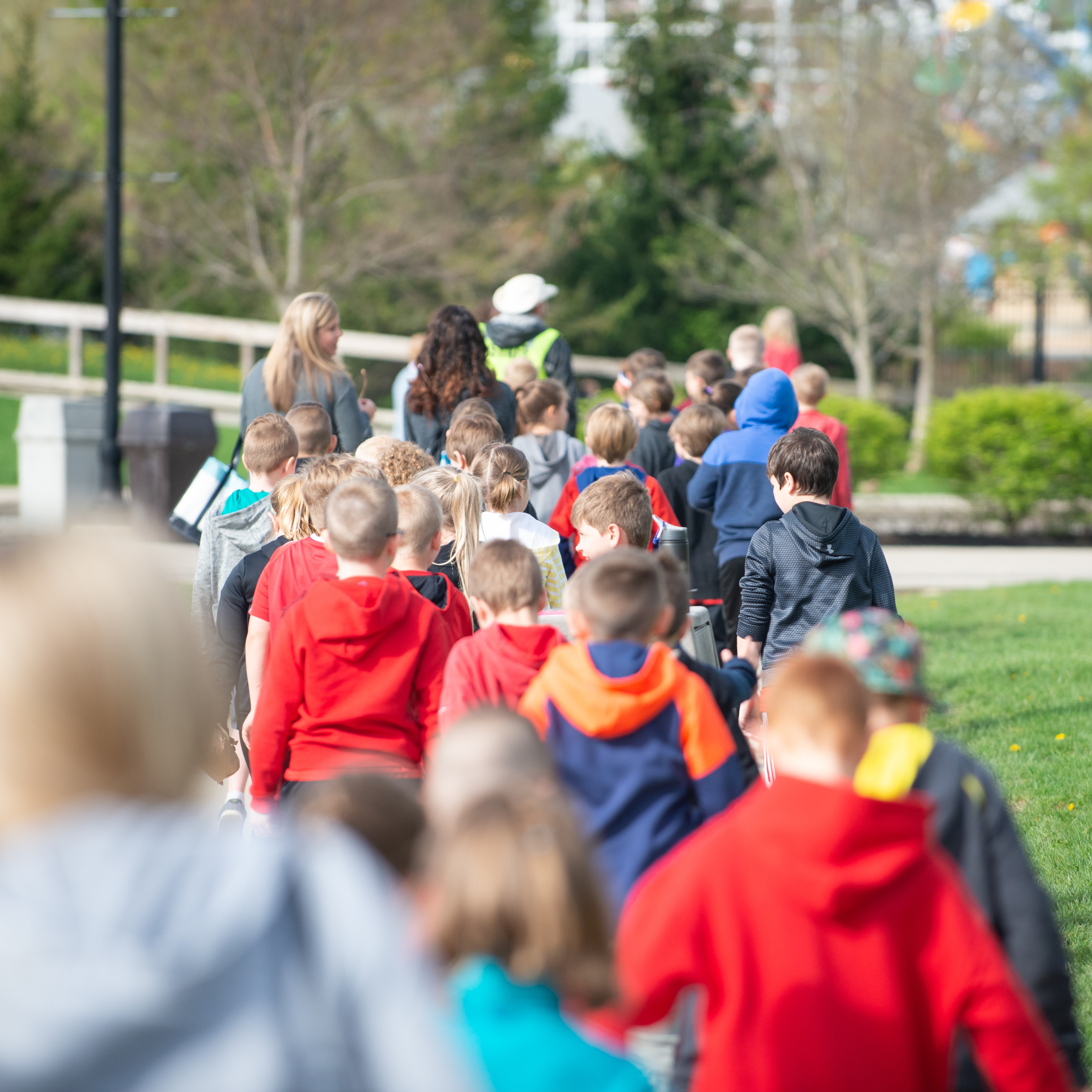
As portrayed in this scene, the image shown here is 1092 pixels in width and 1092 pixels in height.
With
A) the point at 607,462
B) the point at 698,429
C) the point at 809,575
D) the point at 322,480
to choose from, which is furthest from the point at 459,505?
the point at 698,429

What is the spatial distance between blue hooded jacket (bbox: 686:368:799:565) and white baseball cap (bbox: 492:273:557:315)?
164cm

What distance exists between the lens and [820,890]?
2.28 meters

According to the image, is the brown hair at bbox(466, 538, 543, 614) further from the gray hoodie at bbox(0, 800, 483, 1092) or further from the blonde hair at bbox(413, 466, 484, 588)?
the gray hoodie at bbox(0, 800, 483, 1092)

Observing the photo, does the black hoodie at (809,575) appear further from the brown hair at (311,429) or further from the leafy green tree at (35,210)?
the leafy green tree at (35,210)

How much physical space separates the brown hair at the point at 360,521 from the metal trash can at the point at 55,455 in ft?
34.8

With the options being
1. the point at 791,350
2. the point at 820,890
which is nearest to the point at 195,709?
the point at 820,890

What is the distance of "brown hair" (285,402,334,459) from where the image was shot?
618cm

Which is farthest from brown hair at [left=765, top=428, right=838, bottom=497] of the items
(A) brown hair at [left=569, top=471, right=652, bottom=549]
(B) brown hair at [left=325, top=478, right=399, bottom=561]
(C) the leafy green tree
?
(C) the leafy green tree

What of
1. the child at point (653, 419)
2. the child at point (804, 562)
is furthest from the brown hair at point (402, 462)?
the child at point (653, 419)

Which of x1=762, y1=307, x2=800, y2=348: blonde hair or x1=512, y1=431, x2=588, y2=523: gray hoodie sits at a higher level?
x1=762, y1=307, x2=800, y2=348: blonde hair

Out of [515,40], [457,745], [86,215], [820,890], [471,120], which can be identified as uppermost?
[515,40]

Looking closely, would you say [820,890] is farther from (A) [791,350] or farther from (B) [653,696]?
(A) [791,350]

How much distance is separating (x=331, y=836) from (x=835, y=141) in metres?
24.5

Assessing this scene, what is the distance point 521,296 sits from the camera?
8297mm
